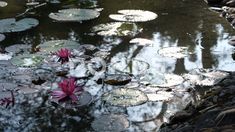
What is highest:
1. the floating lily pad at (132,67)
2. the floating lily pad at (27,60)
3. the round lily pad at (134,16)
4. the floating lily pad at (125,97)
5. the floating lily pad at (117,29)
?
the round lily pad at (134,16)

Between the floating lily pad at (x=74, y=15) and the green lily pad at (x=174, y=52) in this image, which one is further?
the floating lily pad at (x=74, y=15)

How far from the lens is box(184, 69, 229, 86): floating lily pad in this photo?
13.5 feet

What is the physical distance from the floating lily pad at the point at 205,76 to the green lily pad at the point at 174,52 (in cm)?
43

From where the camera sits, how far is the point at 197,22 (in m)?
6.03

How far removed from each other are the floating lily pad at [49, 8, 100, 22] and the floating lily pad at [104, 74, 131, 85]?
1929 mm

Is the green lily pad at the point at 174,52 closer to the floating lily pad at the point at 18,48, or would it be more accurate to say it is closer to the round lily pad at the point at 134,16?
the round lily pad at the point at 134,16

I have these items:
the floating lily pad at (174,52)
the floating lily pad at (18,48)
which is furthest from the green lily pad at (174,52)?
the floating lily pad at (18,48)

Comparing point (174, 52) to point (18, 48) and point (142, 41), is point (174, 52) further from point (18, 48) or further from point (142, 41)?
point (18, 48)

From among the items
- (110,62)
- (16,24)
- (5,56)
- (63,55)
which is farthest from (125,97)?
(16,24)

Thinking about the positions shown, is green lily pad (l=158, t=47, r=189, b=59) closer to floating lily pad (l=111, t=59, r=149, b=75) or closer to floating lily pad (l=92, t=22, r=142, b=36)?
floating lily pad (l=111, t=59, r=149, b=75)

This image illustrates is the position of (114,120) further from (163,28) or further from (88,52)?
(163,28)

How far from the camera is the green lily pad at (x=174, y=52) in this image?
4.84 meters

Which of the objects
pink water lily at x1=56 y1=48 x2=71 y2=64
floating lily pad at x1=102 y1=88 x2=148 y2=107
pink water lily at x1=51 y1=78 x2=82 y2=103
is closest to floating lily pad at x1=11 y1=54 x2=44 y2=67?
pink water lily at x1=56 y1=48 x2=71 y2=64

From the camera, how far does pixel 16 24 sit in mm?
Result: 5723
